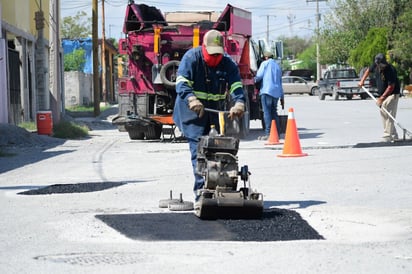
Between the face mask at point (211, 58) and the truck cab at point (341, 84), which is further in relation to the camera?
the truck cab at point (341, 84)

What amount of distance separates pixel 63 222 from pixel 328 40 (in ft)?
222

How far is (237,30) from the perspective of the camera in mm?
20516

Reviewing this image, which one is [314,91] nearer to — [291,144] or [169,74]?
[169,74]

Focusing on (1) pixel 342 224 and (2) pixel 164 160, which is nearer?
(1) pixel 342 224

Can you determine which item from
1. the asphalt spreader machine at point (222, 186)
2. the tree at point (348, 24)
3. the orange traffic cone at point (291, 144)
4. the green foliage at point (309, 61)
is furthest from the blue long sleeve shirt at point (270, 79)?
the green foliage at point (309, 61)

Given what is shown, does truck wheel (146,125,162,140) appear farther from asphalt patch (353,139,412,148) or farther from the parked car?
the parked car

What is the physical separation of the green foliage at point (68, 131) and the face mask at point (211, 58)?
45.9 feet

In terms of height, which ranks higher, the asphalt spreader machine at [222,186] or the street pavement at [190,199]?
the asphalt spreader machine at [222,186]

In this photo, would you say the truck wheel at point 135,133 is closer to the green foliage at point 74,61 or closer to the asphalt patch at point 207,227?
the asphalt patch at point 207,227

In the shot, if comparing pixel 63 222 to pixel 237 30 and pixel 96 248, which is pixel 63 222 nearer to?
pixel 96 248

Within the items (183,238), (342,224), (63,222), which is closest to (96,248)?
(183,238)

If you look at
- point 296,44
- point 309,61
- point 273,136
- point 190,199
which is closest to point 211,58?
point 190,199

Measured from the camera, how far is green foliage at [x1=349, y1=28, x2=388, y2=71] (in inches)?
2341

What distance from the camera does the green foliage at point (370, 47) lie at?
59.5 m
